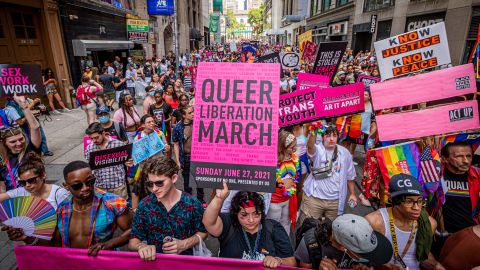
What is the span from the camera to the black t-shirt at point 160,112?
5.95 metres

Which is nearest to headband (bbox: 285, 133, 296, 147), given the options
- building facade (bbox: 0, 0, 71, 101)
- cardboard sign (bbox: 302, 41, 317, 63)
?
cardboard sign (bbox: 302, 41, 317, 63)

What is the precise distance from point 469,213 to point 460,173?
399mm

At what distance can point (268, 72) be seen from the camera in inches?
86.9

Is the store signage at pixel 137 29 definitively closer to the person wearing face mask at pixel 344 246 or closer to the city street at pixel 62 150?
the city street at pixel 62 150

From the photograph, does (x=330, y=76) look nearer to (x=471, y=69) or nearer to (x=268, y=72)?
(x=471, y=69)

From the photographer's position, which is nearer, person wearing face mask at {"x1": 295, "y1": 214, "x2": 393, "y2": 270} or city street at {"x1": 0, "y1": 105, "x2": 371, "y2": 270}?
person wearing face mask at {"x1": 295, "y1": 214, "x2": 393, "y2": 270}

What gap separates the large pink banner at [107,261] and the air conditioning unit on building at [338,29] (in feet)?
93.0

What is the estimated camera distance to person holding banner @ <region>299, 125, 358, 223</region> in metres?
3.39

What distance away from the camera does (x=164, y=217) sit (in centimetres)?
230

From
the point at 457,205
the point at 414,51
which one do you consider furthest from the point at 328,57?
the point at 457,205

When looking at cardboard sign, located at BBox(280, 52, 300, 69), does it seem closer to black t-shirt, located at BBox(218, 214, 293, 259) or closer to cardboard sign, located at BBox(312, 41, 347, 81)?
cardboard sign, located at BBox(312, 41, 347, 81)

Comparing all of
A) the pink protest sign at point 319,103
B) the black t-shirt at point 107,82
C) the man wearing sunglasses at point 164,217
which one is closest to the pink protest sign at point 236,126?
the man wearing sunglasses at point 164,217

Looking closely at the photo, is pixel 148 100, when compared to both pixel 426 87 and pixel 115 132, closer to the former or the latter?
pixel 115 132

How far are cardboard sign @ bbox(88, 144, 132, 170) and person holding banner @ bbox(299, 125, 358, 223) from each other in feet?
7.61
